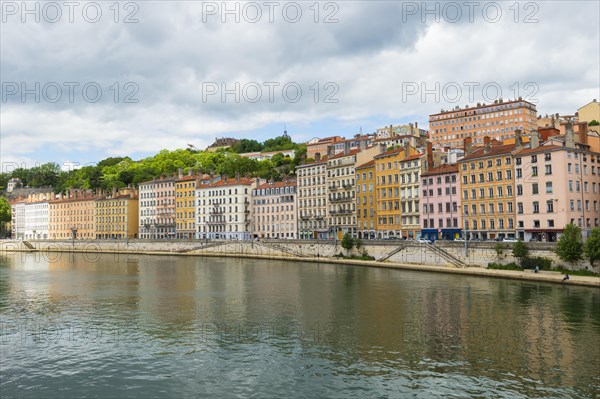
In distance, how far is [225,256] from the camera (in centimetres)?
9775

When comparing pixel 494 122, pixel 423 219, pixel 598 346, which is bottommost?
pixel 598 346

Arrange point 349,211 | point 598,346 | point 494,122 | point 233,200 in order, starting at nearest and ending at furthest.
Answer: point 598,346
point 349,211
point 233,200
point 494,122

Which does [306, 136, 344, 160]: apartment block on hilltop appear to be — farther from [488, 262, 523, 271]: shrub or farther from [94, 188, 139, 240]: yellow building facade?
[488, 262, 523, 271]: shrub

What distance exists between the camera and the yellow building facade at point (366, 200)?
9100 centimetres

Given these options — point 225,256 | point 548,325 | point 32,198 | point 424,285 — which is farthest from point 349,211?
point 32,198

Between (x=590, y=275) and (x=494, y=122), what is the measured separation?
99.8m

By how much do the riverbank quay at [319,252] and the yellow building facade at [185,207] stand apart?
38.9ft

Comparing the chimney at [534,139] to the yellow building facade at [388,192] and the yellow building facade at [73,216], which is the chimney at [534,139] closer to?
the yellow building facade at [388,192]

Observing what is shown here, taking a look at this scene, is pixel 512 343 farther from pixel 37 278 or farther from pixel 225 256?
pixel 225 256

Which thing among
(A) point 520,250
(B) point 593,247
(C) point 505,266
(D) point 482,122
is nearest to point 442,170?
(C) point 505,266

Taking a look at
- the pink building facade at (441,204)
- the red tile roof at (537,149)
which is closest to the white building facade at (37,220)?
the pink building facade at (441,204)

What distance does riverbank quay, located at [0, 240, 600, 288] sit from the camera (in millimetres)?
57781

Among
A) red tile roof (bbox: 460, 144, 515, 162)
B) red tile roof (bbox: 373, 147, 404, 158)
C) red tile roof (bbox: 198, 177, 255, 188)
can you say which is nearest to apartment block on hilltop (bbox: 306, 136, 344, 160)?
red tile roof (bbox: 198, 177, 255, 188)

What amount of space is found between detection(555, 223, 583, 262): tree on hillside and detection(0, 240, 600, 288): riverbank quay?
1972mm
